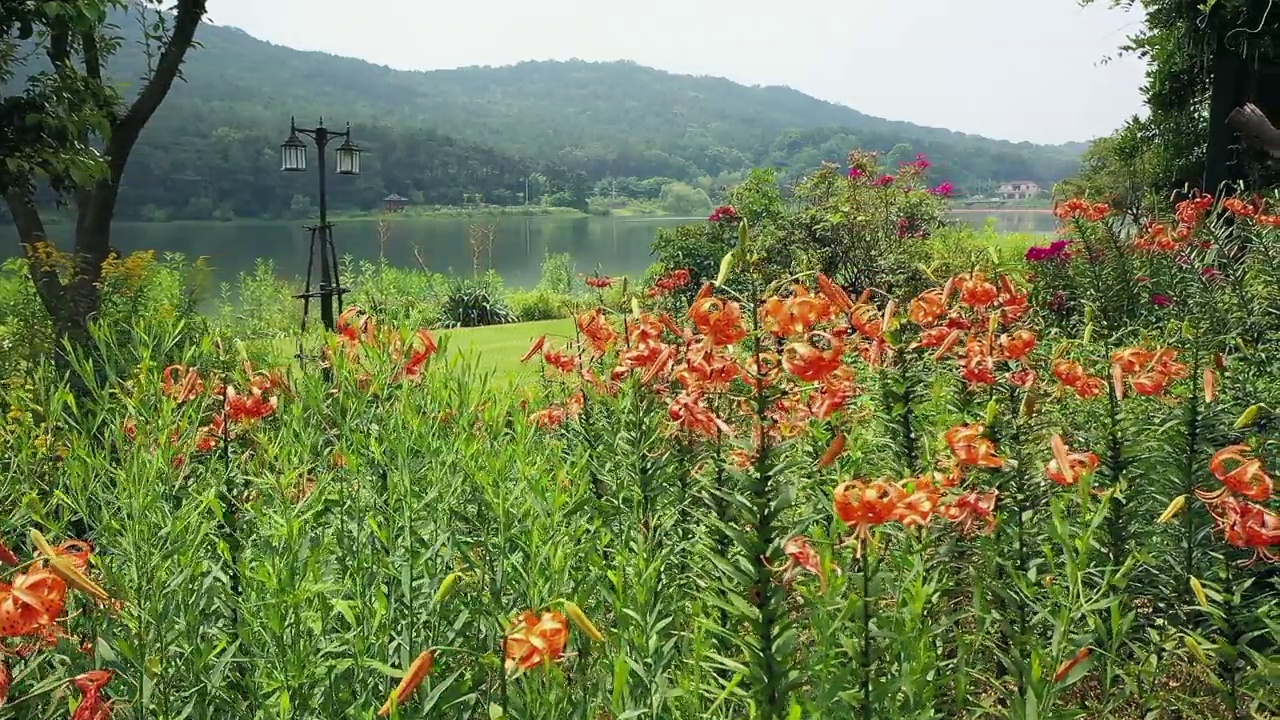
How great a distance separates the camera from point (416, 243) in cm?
2027

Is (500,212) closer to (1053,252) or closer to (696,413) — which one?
(1053,252)

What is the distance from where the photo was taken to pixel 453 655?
1.40 m

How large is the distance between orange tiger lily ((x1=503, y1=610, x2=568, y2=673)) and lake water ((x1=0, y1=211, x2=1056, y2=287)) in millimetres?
19428

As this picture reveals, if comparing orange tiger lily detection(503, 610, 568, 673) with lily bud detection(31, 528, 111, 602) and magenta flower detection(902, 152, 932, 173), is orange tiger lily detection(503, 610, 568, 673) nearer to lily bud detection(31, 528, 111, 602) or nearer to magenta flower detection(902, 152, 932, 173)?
lily bud detection(31, 528, 111, 602)

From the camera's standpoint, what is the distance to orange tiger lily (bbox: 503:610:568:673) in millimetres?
927

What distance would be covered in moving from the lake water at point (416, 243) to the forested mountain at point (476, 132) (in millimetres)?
1487

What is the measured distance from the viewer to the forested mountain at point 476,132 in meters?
37.5

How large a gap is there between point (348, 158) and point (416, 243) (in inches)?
515

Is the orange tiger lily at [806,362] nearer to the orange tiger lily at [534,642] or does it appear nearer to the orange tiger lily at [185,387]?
the orange tiger lily at [534,642]

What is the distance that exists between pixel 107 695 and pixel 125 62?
251 ft

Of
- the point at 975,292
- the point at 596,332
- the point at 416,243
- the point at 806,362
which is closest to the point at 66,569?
the point at 806,362

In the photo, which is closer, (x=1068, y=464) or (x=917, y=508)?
(x=917, y=508)

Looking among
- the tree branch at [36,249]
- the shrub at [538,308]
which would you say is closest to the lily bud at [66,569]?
the tree branch at [36,249]

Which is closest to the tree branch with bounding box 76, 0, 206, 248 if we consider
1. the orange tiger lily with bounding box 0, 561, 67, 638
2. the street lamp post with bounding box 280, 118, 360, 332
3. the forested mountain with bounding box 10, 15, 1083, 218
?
the street lamp post with bounding box 280, 118, 360, 332
